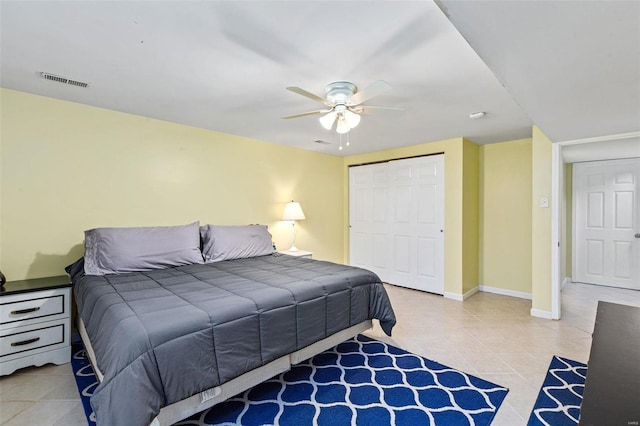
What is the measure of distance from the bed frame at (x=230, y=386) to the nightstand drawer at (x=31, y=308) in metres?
0.81

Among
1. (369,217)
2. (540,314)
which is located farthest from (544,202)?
(369,217)

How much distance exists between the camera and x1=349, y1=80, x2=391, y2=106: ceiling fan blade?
200cm

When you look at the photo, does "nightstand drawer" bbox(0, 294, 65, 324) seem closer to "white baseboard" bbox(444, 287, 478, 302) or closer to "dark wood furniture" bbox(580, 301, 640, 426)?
"dark wood furniture" bbox(580, 301, 640, 426)

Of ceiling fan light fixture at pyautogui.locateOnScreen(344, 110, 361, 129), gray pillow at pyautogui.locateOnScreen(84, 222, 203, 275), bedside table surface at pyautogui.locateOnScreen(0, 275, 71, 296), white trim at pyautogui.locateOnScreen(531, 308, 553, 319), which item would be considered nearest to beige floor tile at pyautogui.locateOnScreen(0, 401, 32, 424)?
bedside table surface at pyautogui.locateOnScreen(0, 275, 71, 296)

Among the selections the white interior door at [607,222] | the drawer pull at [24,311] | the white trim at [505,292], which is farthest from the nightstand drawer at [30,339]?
the white interior door at [607,222]

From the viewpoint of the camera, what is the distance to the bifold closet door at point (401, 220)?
4.46 m

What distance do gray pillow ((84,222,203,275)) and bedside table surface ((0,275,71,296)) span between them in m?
0.22

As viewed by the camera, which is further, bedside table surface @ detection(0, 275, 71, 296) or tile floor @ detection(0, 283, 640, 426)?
bedside table surface @ detection(0, 275, 71, 296)

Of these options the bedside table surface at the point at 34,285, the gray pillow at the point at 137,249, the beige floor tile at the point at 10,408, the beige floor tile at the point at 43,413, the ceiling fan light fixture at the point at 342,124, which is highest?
the ceiling fan light fixture at the point at 342,124

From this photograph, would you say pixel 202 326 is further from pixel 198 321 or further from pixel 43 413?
pixel 43 413

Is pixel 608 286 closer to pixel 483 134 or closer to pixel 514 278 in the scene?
pixel 514 278

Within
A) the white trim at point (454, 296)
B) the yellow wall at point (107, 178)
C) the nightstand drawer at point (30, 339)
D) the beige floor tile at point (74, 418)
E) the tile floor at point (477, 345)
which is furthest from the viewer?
the white trim at point (454, 296)

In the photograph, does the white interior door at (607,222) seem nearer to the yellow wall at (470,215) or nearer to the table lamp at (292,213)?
the yellow wall at (470,215)

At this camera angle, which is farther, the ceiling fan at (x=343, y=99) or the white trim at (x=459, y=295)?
the white trim at (x=459, y=295)
